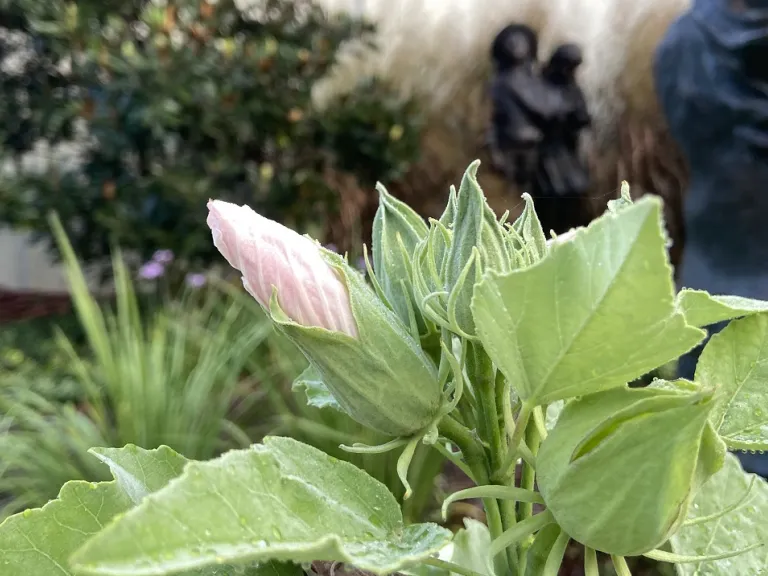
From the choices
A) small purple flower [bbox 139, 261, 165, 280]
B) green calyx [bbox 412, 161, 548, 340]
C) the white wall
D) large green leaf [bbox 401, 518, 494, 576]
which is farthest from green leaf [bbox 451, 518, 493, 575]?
the white wall


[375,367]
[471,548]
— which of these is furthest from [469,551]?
[375,367]

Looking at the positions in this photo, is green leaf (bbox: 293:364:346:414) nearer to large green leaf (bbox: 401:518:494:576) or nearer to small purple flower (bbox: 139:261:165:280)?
large green leaf (bbox: 401:518:494:576)

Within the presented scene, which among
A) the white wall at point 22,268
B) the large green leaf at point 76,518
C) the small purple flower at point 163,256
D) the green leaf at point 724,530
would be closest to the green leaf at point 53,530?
the large green leaf at point 76,518

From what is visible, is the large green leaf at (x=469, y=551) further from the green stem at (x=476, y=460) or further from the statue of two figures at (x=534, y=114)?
the statue of two figures at (x=534, y=114)

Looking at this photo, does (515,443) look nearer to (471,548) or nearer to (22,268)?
(471,548)

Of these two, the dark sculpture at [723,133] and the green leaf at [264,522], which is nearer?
the green leaf at [264,522]

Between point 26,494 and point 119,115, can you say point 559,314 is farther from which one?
point 119,115

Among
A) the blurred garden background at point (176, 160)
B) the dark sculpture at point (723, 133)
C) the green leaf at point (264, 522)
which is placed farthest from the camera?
the blurred garden background at point (176, 160)
